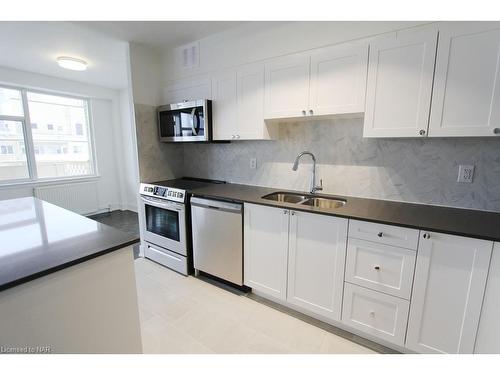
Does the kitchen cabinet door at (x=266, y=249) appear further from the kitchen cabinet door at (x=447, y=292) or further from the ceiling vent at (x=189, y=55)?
the ceiling vent at (x=189, y=55)

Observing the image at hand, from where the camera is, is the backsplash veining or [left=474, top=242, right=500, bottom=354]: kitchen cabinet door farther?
the backsplash veining

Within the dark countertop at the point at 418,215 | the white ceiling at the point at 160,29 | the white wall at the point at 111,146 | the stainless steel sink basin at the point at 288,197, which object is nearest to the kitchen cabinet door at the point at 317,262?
the dark countertop at the point at 418,215

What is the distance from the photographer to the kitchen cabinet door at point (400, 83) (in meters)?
1.55

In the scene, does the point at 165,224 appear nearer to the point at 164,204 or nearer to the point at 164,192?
the point at 164,204

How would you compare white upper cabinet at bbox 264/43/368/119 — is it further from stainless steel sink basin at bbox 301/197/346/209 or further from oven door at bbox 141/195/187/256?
oven door at bbox 141/195/187/256

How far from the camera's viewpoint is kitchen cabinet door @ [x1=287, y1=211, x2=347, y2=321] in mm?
1702

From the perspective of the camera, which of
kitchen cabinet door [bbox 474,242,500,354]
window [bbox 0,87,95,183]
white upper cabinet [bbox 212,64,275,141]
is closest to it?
kitchen cabinet door [bbox 474,242,500,354]

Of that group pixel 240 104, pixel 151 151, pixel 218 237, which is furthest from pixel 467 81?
pixel 151 151

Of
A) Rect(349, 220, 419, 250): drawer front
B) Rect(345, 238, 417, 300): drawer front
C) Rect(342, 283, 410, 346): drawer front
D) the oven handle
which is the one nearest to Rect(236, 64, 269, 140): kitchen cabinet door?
the oven handle

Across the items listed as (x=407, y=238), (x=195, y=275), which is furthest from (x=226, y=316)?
(x=407, y=238)

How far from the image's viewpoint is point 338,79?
1.84 meters

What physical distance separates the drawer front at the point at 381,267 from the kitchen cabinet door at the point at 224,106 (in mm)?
1571

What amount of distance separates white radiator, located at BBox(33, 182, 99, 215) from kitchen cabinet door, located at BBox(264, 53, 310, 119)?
405cm
